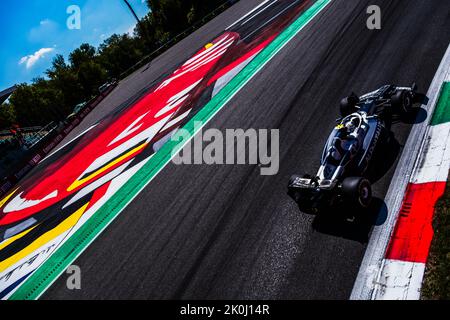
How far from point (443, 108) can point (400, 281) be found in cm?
454

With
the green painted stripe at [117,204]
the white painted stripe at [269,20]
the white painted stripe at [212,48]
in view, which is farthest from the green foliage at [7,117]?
the green painted stripe at [117,204]

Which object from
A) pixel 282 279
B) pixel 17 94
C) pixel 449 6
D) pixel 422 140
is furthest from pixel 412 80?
pixel 17 94

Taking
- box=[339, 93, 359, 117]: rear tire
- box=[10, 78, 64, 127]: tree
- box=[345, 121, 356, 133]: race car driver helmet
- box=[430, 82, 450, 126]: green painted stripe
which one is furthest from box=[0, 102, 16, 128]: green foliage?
box=[430, 82, 450, 126]: green painted stripe

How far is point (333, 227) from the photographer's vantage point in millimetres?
5488

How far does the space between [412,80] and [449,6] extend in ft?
14.4

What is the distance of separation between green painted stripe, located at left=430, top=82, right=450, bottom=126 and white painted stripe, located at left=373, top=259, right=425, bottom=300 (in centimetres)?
365

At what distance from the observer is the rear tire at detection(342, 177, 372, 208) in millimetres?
5223

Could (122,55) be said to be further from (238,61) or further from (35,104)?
(238,61)

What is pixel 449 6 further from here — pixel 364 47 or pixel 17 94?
pixel 17 94

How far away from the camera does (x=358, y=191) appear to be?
17.1ft

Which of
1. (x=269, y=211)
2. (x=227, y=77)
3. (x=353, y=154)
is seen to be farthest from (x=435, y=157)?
(x=227, y=77)

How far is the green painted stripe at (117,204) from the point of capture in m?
7.66

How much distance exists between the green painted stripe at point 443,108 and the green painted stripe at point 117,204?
6742 mm

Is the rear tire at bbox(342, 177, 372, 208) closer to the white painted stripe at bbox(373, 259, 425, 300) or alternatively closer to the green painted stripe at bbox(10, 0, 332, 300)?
the white painted stripe at bbox(373, 259, 425, 300)
